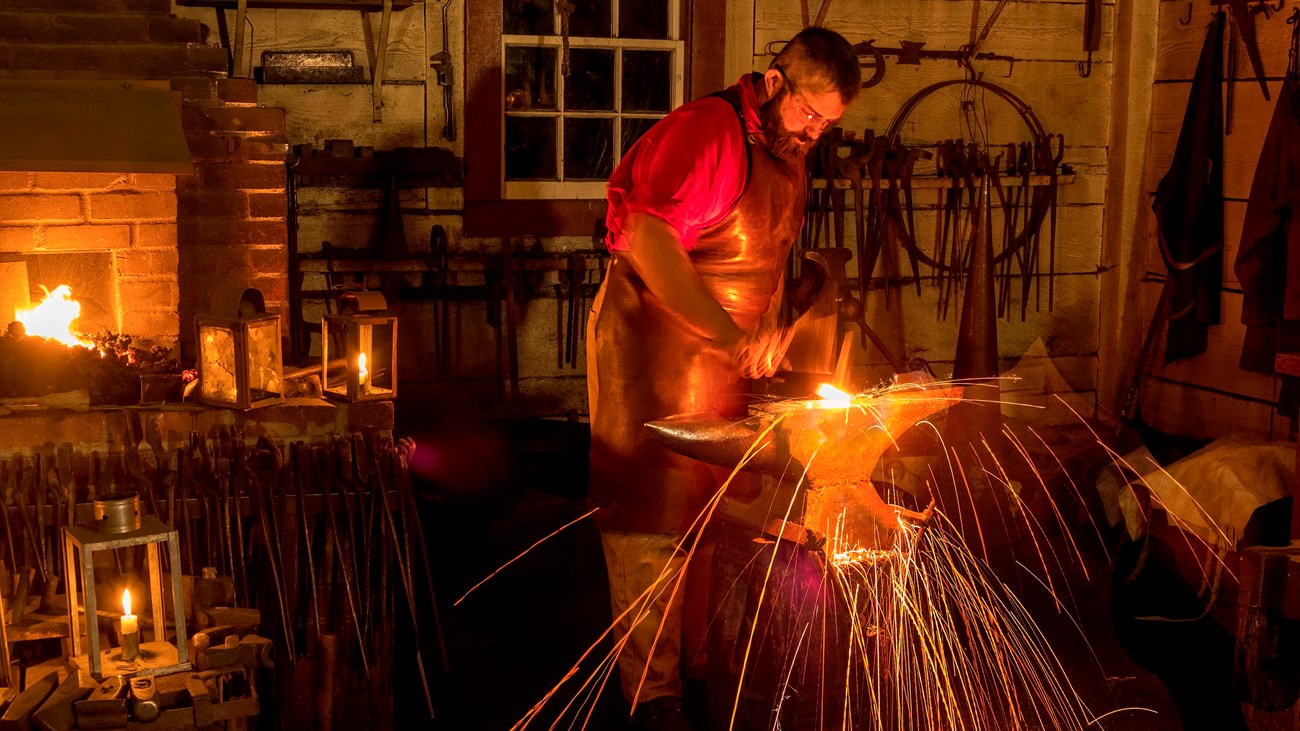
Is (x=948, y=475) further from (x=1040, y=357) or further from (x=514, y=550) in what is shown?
(x=514, y=550)

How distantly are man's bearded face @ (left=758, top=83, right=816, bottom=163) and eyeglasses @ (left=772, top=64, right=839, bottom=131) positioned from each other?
0.02m

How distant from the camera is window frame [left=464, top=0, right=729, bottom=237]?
18.4ft

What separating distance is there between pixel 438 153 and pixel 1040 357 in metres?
3.26

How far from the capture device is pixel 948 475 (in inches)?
232

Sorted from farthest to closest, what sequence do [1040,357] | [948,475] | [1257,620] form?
[1040,357], [948,475], [1257,620]

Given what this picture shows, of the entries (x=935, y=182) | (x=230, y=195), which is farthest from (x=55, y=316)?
(x=935, y=182)

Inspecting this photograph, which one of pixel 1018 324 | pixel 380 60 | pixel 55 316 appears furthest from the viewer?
pixel 1018 324

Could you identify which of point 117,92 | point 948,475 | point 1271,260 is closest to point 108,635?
point 117,92

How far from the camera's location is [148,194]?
13.8 feet

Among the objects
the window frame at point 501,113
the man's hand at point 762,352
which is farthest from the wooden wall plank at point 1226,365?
the man's hand at point 762,352

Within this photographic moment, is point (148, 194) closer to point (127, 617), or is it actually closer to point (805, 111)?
point (127, 617)

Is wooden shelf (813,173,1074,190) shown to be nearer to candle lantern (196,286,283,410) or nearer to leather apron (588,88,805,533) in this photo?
leather apron (588,88,805,533)

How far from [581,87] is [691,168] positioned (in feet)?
8.86

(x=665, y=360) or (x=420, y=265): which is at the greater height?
(x=420, y=265)
